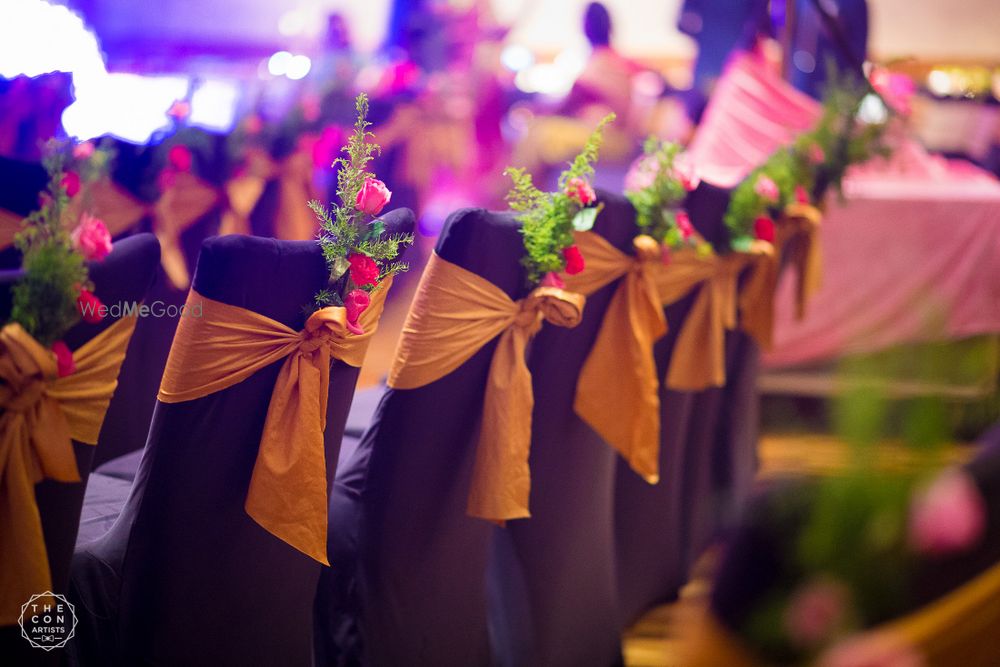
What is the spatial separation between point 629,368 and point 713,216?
1.57 ft

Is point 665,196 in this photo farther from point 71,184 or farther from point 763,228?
point 71,184

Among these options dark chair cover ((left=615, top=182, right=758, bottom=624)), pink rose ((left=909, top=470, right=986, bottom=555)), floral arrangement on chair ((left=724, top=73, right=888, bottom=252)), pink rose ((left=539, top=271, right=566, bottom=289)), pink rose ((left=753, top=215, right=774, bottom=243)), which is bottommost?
dark chair cover ((left=615, top=182, right=758, bottom=624))

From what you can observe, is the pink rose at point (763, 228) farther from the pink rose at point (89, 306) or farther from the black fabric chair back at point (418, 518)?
the pink rose at point (89, 306)

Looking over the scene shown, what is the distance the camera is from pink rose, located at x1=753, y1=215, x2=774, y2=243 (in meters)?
2.16

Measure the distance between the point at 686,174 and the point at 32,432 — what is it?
1261 mm

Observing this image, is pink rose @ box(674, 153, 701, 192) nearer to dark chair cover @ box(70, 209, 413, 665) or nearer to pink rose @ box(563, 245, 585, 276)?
pink rose @ box(563, 245, 585, 276)

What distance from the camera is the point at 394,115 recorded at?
14.6 feet

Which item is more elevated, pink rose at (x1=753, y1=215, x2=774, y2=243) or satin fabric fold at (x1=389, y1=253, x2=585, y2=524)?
pink rose at (x1=753, y1=215, x2=774, y2=243)

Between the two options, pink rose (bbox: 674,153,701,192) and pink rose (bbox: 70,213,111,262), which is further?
pink rose (bbox: 674,153,701,192)

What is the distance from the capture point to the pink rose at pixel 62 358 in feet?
3.51

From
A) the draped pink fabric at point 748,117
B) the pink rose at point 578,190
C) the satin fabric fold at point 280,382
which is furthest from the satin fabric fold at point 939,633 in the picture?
the draped pink fabric at point 748,117

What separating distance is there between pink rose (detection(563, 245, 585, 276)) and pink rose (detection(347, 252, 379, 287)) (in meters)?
0.37

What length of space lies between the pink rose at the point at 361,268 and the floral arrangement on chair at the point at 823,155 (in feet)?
3.87

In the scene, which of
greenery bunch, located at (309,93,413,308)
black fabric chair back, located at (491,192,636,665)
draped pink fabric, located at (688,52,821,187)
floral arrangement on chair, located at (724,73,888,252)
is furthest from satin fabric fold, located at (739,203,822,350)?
draped pink fabric, located at (688,52,821,187)
